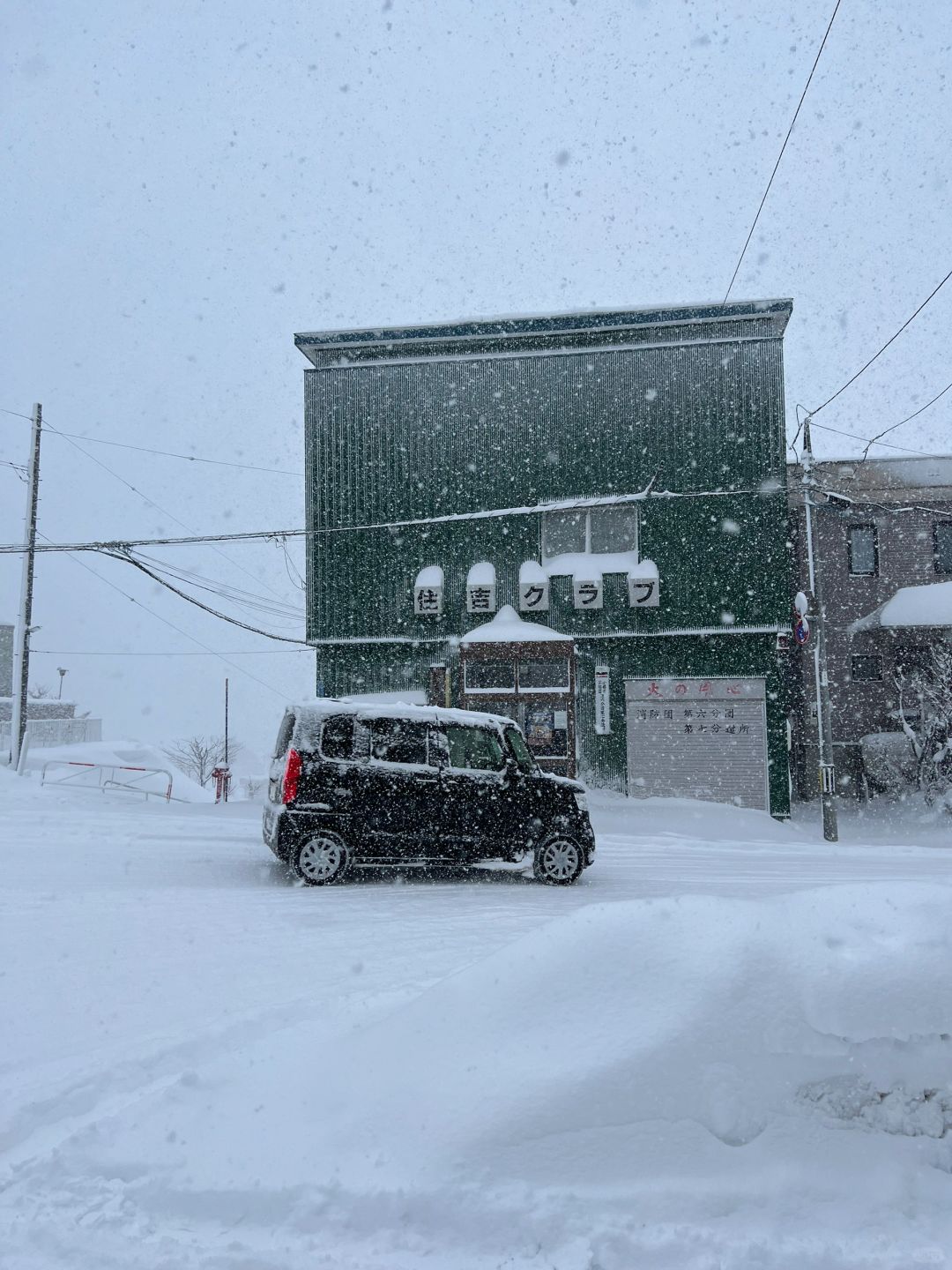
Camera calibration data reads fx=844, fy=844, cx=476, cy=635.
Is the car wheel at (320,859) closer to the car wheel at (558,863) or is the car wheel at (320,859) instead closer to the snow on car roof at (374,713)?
the snow on car roof at (374,713)

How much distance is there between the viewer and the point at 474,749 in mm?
9773

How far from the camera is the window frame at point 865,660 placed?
24.2 m

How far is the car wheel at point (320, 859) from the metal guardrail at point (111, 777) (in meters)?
12.0

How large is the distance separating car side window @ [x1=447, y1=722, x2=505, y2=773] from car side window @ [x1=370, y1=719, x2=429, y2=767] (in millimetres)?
348

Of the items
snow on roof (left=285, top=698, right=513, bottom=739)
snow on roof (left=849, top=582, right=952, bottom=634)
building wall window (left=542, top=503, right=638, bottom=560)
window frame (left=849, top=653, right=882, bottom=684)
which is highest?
building wall window (left=542, top=503, right=638, bottom=560)

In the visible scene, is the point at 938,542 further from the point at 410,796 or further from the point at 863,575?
the point at 410,796

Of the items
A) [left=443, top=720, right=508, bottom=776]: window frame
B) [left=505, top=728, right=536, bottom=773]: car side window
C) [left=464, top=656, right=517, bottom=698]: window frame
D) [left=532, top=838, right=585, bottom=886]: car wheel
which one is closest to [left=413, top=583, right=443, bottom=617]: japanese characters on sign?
[left=464, top=656, right=517, bottom=698]: window frame

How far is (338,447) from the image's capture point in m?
22.0

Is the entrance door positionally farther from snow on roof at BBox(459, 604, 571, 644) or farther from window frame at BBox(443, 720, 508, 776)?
window frame at BBox(443, 720, 508, 776)

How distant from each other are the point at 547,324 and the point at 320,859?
16.1 m

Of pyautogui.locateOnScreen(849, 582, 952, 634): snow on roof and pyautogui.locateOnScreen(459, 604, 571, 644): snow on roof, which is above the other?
pyautogui.locateOnScreen(849, 582, 952, 634): snow on roof

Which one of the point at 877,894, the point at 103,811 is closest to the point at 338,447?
the point at 103,811

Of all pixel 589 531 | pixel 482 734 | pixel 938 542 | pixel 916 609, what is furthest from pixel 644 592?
pixel 482 734

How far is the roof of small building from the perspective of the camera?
66.6ft
